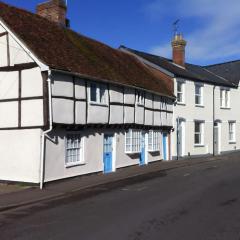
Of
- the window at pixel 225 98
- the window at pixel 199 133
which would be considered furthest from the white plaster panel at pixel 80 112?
the window at pixel 225 98

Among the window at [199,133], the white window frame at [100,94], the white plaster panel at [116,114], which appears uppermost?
the white window frame at [100,94]

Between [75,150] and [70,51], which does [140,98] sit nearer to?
[70,51]

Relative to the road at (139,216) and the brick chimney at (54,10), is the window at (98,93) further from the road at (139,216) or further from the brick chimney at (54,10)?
the road at (139,216)

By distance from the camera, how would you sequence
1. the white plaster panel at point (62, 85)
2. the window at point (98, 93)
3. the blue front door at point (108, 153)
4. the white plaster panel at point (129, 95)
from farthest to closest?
the white plaster panel at point (129, 95) < the blue front door at point (108, 153) < the window at point (98, 93) < the white plaster panel at point (62, 85)

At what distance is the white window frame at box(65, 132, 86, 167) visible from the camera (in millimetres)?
18219

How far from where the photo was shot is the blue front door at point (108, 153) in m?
21.2

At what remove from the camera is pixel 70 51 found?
2006 centimetres

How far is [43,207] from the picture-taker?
41.1 feet

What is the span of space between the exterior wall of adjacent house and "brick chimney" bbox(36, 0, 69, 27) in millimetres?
9111

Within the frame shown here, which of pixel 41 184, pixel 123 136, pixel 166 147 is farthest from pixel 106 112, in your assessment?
pixel 166 147

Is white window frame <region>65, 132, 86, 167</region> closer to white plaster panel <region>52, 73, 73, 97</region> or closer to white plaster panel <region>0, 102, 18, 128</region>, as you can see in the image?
white plaster panel <region>52, 73, 73, 97</region>

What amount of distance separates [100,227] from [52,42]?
11823 millimetres

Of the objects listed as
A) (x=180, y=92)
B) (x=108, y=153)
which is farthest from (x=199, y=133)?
(x=108, y=153)

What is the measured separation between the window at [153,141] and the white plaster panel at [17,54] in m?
10.6
